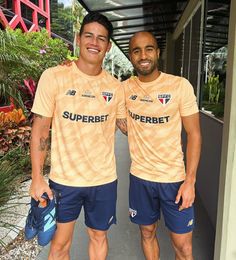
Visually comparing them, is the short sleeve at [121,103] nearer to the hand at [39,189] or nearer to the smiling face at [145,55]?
the smiling face at [145,55]

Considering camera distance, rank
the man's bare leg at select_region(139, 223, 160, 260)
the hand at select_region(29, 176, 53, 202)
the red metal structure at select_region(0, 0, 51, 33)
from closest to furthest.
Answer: the hand at select_region(29, 176, 53, 202), the man's bare leg at select_region(139, 223, 160, 260), the red metal structure at select_region(0, 0, 51, 33)

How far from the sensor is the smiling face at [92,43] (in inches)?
94.6

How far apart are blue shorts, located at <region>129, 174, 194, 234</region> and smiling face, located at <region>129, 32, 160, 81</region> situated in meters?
0.80

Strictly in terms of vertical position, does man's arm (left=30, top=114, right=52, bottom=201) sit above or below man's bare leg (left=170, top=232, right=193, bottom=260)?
above

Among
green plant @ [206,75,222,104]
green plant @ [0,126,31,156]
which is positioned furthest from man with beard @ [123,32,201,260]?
green plant @ [0,126,31,156]

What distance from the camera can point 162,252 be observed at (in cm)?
342

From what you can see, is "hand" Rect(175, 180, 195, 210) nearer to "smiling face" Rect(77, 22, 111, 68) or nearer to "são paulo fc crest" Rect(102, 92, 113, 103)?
"são paulo fc crest" Rect(102, 92, 113, 103)

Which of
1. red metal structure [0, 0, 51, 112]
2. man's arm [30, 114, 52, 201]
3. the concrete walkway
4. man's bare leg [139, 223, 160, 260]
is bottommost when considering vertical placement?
the concrete walkway

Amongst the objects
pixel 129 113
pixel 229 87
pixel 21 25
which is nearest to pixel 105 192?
pixel 129 113

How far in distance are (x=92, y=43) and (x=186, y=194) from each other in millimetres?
1253

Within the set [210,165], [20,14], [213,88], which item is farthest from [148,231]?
[20,14]

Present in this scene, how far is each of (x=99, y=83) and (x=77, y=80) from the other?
0.16m

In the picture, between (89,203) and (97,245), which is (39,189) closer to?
(89,203)

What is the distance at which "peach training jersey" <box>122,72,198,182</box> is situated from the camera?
2.47 m
